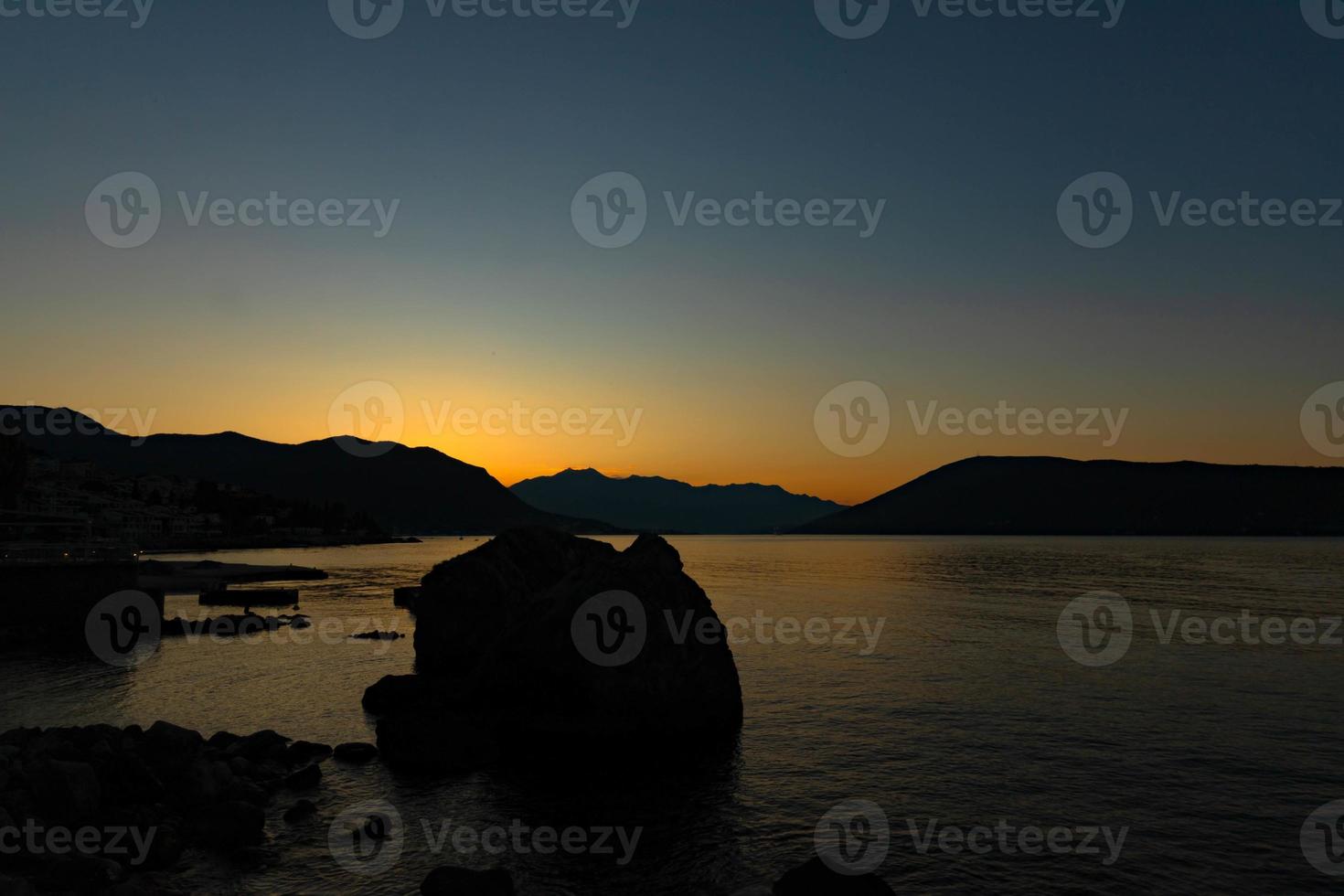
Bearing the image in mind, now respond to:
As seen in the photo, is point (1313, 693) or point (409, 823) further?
point (1313, 693)

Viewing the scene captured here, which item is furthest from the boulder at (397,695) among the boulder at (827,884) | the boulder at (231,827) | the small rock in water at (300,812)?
the boulder at (827,884)

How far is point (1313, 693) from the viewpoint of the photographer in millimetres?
34750

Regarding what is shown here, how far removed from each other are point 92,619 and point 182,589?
34948 millimetres

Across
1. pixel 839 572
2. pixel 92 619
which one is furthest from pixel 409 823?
pixel 839 572

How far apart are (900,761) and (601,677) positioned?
34.0ft

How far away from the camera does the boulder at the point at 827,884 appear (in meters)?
14.7

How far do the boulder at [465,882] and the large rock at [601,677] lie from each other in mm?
9158

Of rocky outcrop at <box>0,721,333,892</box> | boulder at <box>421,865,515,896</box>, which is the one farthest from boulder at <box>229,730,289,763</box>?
boulder at <box>421,865,515,896</box>

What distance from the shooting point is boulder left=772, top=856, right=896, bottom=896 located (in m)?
14.7

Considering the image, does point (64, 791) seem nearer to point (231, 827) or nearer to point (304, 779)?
point (231, 827)

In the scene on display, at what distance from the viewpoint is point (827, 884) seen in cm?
1483

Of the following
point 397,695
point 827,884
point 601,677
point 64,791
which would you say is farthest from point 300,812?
point 827,884

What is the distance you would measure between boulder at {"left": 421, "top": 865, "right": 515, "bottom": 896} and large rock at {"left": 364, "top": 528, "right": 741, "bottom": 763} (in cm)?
916

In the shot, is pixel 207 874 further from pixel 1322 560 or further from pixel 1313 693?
pixel 1322 560
